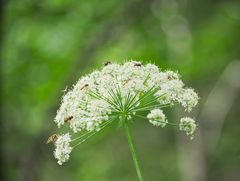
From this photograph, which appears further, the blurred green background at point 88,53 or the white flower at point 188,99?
the blurred green background at point 88,53

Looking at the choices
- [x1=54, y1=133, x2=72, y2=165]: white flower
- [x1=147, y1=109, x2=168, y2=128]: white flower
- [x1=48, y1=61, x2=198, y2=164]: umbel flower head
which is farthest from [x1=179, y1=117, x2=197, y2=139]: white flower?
[x1=54, y1=133, x2=72, y2=165]: white flower

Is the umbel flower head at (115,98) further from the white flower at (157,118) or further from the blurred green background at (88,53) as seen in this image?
the blurred green background at (88,53)

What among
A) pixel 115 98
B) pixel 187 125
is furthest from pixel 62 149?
pixel 187 125

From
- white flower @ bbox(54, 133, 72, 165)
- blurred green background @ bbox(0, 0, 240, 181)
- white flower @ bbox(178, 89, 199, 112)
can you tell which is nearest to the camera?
white flower @ bbox(54, 133, 72, 165)

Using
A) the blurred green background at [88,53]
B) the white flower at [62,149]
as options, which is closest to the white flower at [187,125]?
the white flower at [62,149]

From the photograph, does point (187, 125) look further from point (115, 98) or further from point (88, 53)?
point (88, 53)

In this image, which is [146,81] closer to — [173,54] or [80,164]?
[173,54]

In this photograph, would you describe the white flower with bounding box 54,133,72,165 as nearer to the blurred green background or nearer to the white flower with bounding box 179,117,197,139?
the white flower with bounding box 179,117,197,139
